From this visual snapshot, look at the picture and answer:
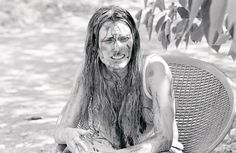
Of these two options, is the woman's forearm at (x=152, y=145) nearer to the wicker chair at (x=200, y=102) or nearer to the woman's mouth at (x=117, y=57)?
the wicker chair at (x=200, y=102)

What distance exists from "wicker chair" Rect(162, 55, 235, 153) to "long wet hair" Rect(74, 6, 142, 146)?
0.39m

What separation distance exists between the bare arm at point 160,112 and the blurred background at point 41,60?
182 centimetres

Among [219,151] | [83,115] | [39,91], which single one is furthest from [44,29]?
[83,115]

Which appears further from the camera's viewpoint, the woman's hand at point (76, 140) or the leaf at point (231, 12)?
the woman's hand at point (76, 140)

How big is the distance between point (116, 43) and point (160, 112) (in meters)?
0.36

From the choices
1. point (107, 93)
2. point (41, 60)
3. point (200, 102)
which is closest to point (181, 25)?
point (200, 102)

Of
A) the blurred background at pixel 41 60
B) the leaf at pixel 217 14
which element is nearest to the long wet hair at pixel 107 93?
the leaf at pixel 217 14

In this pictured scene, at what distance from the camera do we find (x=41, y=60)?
A: 7008 mm

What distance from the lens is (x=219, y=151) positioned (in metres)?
4.32

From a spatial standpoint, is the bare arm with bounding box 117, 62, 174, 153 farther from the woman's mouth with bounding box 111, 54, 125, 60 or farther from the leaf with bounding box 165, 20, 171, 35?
the leaf with bounding box 165, 20, 171, 35

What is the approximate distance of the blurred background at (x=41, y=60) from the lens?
5.05 meters

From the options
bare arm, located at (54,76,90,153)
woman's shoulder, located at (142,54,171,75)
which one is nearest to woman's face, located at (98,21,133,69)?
woman's shoulder, located at (142,54,171,75)

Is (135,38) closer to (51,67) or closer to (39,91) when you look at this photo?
(39,91)

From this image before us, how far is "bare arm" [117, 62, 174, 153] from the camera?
2594 mm
